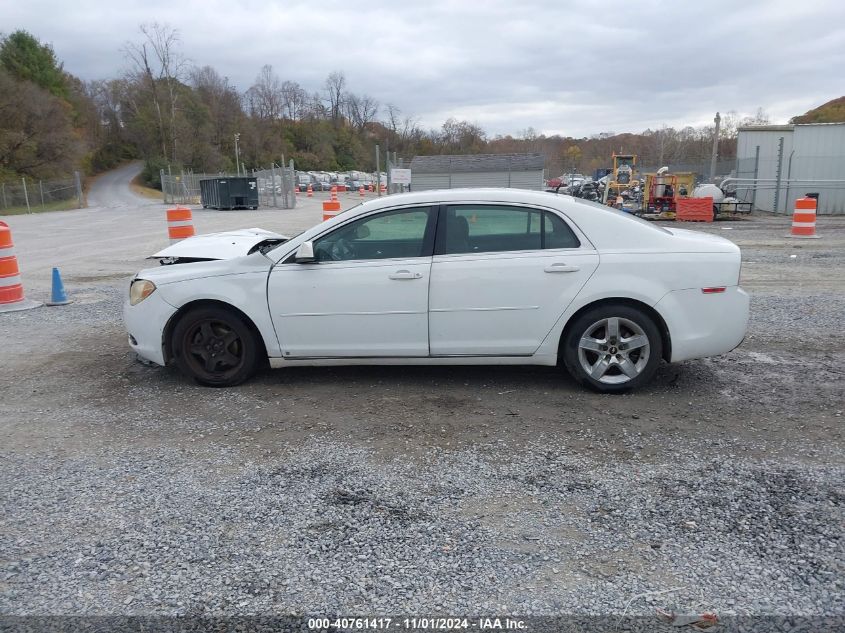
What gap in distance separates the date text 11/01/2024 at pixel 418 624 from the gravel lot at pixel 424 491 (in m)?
0.06

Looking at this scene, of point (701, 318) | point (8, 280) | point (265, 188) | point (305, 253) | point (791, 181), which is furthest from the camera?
point (265, 188)

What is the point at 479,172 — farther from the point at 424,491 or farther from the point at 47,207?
the point at 47,207

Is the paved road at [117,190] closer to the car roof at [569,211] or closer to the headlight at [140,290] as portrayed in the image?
the headlight at [140,290]

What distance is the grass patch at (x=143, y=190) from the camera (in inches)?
2409

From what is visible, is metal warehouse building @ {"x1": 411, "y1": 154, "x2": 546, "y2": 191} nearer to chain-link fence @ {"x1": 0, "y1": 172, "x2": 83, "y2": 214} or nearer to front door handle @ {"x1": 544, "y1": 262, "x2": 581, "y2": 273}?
front door handle @ {"x1": 544, "y1": 262, "x2": 581, "y2": 273}

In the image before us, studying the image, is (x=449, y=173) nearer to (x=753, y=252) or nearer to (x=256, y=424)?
(x=753, y=252)

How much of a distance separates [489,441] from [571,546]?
1.23 metres

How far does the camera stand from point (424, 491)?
3.59 meters

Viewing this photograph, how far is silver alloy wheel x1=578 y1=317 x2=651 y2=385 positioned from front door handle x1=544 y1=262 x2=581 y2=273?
439mm

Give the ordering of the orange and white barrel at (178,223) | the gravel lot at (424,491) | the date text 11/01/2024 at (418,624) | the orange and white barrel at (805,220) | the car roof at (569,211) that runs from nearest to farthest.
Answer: the date text 11/01/2024 at (418,624), the gravel lot at (424,491), the car roof at (569,211), the orange and white barrel at (178,223), the orange and white barrel at (805,220)

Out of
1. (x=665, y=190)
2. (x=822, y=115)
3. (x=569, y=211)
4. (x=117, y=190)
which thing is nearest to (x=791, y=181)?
(x=665, y=190)

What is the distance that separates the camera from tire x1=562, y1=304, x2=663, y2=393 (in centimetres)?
485

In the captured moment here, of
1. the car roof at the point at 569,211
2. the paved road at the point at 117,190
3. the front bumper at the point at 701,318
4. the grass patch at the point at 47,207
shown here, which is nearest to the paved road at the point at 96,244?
the car roof at the point at 569,211

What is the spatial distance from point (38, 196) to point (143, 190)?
26768mm
